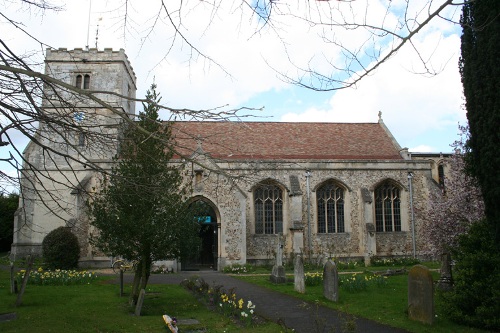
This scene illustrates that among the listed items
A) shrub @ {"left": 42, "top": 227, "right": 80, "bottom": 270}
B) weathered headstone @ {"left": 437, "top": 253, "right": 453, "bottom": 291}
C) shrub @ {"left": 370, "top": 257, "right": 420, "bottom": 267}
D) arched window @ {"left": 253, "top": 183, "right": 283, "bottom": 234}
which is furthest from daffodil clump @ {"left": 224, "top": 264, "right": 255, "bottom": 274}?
weathered headstone @ {"left": 437, "top": 253, "right": 453, "bottom": 291}

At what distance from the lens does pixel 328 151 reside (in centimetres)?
2498

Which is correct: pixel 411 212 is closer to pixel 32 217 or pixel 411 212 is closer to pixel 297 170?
pixel 297 170

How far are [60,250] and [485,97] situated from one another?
1788 centimetres

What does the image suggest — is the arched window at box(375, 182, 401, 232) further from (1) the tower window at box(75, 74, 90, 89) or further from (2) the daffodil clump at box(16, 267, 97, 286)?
(1) the tower window at box(75, 74, 90, 89)

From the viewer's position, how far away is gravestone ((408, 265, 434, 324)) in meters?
8.53

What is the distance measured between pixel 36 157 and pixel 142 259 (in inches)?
621

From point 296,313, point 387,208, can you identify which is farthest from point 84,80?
point 296,313

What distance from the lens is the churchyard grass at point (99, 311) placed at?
827cm

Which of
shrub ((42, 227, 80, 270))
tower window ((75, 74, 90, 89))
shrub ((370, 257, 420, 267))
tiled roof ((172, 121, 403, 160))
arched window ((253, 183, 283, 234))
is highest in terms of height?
tower window ((75, 74, 90, 89))

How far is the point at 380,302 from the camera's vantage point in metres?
11.0

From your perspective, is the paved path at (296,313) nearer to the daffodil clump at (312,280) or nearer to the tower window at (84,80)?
the daffodil clump at (312,280)

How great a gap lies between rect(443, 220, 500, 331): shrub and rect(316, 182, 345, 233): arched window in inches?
556

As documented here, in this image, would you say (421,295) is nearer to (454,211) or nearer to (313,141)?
(454,211)

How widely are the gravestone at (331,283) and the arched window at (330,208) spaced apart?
11565mm
